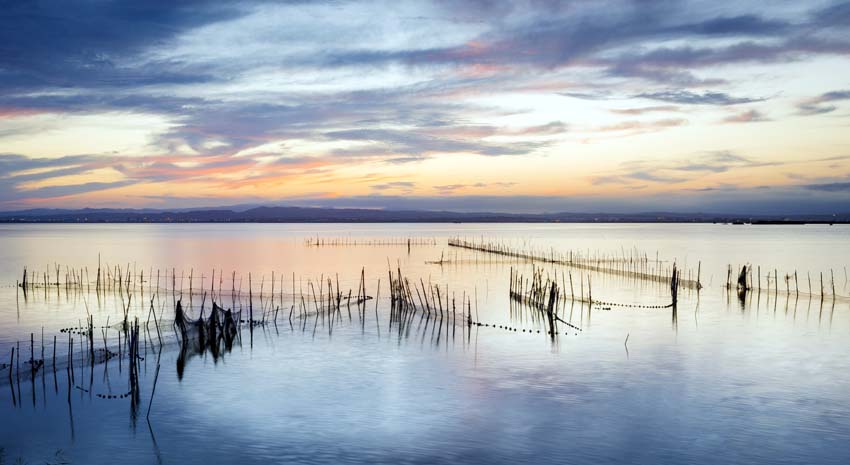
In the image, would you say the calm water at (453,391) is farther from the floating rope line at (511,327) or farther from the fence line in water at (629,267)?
Result: the fence line in water at (629,267)

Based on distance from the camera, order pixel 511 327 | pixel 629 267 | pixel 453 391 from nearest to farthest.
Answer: pixel 453 391 → pixel 511 327 → pixel 629 267

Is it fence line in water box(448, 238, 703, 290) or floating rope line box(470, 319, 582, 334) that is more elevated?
fence line in water box(448, 238, 703, 290)

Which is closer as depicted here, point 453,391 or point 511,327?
point 453,391

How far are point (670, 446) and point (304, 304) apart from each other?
1669cm

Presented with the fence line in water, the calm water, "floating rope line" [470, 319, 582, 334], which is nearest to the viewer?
the calm water

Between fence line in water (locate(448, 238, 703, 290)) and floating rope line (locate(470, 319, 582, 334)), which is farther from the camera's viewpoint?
fence line in water (locate(448, 238, 703, 290))

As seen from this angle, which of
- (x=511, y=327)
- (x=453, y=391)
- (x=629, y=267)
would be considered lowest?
(x=453, y=391)

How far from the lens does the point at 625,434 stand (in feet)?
38.4

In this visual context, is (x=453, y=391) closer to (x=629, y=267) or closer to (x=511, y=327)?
(x=511, y=327)

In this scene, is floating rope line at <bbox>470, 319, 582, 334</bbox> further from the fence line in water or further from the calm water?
the fence line in water

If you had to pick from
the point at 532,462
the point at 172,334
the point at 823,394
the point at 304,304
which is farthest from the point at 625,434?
the point at 304,304

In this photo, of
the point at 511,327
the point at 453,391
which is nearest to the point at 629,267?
the point at 511,327

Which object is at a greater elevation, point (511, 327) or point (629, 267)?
point (629, 267)

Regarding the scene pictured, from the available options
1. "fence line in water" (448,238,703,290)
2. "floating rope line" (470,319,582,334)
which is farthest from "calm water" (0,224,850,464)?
"fence line in water" (448,238,703,290)
